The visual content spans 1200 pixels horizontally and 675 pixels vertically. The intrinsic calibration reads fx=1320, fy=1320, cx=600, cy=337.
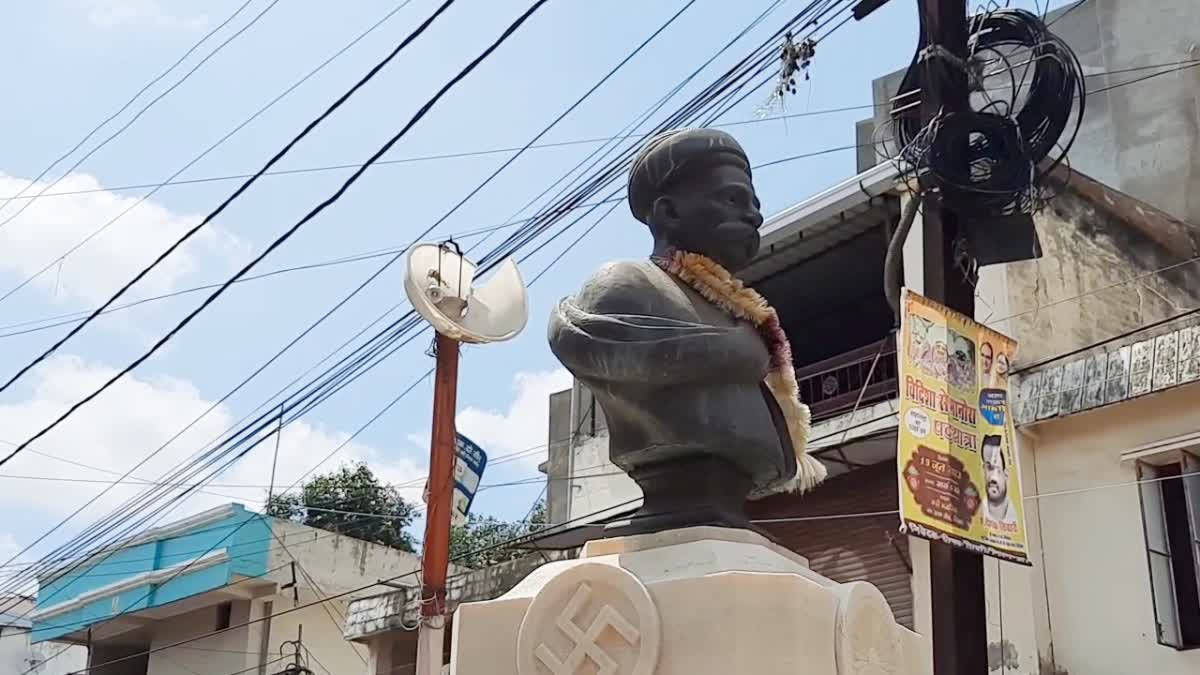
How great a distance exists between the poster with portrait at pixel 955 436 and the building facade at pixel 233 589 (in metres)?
12.8

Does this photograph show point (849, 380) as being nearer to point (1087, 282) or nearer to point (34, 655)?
point (1087, 282)

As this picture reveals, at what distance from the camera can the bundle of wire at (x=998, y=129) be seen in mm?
7570

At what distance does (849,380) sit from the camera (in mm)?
13344

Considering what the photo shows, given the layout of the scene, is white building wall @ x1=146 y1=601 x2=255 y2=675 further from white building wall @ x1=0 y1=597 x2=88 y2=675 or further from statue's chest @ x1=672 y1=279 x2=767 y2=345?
statue's chest @ x1=672 y1=279 x2=767 y2=345

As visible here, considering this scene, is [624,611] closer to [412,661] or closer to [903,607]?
[903,607]

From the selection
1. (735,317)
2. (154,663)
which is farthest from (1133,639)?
(154,663)

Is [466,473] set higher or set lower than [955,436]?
higher

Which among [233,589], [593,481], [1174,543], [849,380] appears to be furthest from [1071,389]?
[233,589]

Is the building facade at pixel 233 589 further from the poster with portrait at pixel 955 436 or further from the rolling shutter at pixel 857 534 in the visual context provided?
the poster with portrait at pixel 955 436

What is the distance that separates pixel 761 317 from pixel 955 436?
3045mm

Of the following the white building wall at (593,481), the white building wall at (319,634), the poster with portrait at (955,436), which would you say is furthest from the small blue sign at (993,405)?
the white building wall at (319,634)

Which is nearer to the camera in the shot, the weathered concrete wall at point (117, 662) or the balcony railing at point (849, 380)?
the balcony railing at point (849, 380)

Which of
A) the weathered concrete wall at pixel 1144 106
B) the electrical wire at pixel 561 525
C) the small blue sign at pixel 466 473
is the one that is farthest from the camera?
the weathered concrete wall at pixel 1144 106

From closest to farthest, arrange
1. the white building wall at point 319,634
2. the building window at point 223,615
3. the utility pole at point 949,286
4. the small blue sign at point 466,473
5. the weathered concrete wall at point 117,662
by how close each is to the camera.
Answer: the utility pole at point 949,286 < the small blue sign at point 466,473 < the white building wall at point 319,634 < the building window at point 223,615 < the weathered concrete wall at point 117,662
